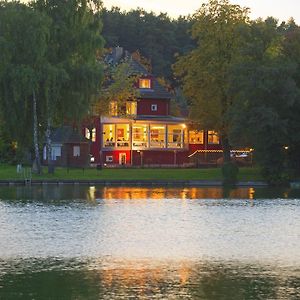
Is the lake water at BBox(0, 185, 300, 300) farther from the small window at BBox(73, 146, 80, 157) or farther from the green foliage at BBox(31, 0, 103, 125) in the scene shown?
the small window at BBox(73, 146, 80, 157)

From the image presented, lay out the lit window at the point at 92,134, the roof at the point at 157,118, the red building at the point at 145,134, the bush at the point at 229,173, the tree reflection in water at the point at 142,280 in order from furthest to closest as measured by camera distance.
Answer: the roof at the point at 157,118 < the lit window at the point at 92,134 < the red building at the point at 145,134 < the bush at the point at 229,173 < the tree reflection in water at the point at 142,280

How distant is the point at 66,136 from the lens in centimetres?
9750

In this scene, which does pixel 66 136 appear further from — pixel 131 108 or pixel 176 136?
pixel 176 136

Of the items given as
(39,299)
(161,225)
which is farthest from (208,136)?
(39,299)

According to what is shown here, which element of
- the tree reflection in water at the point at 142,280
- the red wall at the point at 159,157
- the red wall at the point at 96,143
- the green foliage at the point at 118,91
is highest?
the green foliage at the point at 118,91

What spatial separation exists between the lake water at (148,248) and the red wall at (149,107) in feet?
140

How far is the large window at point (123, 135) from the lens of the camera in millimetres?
96062

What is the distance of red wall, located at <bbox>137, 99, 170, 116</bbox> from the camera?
98.4 meters

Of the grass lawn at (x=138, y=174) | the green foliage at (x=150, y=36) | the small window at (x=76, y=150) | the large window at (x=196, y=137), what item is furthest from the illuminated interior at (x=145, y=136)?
the green foliage at (x=150, y=36)

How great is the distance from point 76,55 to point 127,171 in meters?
12.7

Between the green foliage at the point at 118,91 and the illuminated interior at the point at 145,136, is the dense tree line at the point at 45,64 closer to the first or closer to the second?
the green foliage at the point at 118,91

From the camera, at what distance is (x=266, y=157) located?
242 ft

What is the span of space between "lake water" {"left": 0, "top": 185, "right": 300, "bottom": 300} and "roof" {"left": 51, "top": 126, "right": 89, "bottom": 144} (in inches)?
1472

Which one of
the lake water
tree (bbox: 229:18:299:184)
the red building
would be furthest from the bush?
the red building
